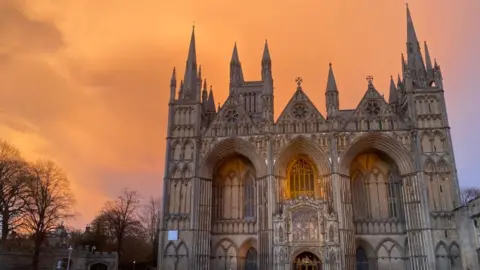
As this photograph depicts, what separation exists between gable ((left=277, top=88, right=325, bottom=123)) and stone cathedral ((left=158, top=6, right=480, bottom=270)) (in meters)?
0.10

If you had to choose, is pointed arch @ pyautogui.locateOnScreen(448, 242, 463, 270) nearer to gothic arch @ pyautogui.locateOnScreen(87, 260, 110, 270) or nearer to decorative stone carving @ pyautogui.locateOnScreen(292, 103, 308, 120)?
decorative stone carving @ pyautogui.locateOnScreen(292, 103, 308, 120)

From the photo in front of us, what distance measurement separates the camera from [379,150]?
123 feet

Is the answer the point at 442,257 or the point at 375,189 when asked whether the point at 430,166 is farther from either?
the point at 442,257

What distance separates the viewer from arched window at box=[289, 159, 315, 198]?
38156 mm

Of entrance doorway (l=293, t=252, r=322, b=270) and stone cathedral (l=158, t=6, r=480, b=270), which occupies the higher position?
stone cathedral (l=158, t=6, r=480, b=270)

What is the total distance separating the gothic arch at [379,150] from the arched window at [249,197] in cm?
877

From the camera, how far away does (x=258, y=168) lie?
36.8 metres

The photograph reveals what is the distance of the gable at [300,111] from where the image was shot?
123 feet

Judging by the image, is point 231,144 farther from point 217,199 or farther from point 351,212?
point 351,212

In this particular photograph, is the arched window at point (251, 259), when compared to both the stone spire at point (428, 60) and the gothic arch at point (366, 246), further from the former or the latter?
the stone spire at point (428, 60)

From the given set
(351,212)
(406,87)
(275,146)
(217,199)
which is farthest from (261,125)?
(406,87)

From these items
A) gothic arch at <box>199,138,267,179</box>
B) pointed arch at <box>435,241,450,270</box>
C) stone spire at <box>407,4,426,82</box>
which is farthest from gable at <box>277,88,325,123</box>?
pointed arch at <box>435,241,450,270</box>

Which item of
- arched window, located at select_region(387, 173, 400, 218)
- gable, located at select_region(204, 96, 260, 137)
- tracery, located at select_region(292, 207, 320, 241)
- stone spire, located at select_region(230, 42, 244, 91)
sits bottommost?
tracery, located at select_region(292, 207, 320, 241)

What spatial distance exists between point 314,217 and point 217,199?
991 centimetres
